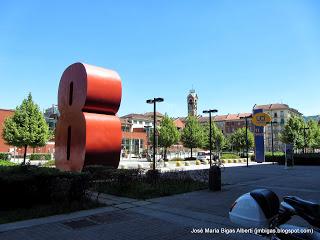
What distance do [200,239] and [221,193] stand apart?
6.77 meters

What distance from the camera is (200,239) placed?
22.7 feet

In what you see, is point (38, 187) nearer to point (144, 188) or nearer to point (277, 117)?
point (144, 188)

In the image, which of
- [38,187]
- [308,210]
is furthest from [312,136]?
[308,210]

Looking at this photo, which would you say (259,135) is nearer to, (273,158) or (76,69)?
(273,158)

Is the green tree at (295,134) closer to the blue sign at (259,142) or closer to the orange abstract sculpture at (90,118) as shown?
the blue sign at (259,142)

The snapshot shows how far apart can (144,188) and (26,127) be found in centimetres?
2667

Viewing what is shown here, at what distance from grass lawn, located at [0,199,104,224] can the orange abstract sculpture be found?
6.71 m

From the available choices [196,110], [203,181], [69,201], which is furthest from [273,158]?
[196,110]

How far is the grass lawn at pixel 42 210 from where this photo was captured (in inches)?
351

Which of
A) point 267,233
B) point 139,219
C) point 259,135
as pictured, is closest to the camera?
point 267,233

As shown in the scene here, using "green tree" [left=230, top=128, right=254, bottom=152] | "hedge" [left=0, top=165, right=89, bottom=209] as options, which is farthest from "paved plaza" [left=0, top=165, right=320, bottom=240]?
"green tree" [left=230, top=128, right=254, bottom=152]

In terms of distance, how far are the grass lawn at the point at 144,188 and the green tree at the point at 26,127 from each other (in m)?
25.1

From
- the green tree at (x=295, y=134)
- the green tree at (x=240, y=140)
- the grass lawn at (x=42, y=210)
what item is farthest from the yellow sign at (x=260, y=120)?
the grass lawn at (x=42, y=210)

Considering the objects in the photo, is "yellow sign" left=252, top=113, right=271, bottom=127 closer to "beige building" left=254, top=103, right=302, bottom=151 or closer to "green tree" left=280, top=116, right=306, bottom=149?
"green tree" left=280, top=116, right=306, bottom=149
